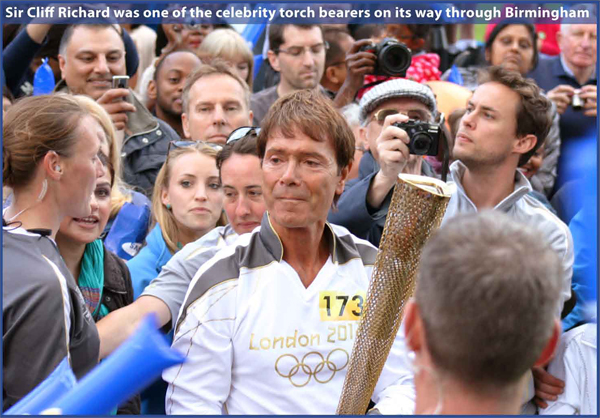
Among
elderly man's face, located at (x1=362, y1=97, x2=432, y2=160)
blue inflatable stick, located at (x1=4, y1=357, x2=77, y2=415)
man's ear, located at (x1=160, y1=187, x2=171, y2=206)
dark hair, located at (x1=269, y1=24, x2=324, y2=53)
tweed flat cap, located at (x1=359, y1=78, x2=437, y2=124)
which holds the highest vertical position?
dark hair, located at (x1=269, y1=24, x2=324, y2=53)

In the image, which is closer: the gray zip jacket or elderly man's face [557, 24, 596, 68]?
the gray zip jacket

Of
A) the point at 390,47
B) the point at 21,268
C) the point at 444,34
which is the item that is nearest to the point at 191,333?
the point at 21,268

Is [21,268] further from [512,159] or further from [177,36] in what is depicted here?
[177,36]

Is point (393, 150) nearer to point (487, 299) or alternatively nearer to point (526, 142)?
point (526, 142)

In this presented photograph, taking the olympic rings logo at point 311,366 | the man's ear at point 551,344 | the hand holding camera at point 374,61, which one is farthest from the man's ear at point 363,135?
the man's ear at point 551,344

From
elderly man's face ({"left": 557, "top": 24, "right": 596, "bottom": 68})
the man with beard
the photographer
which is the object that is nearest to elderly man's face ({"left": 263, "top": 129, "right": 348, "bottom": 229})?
the photographer

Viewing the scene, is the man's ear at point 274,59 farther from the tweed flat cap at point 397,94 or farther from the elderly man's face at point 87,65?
the tweed flat cap at point 397,94

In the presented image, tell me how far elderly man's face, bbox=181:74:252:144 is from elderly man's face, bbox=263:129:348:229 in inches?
65.7

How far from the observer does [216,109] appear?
474 cm

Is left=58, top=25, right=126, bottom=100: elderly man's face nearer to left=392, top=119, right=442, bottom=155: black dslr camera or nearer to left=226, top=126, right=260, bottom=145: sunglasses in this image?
left=226, top=126, right=260, bottom=145: sunglasses

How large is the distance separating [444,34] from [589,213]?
386cm

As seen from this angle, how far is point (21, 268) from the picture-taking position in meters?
2.57

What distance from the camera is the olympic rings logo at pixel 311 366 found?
2795mm

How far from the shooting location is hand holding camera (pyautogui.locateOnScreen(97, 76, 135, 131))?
475 cm
